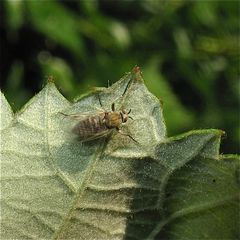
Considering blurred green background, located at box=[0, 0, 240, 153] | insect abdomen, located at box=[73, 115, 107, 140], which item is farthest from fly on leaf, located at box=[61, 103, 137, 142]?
blurred green background, located at box=[0, 0, 240, 153]

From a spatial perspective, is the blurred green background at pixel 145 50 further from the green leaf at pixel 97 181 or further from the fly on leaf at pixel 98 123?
the green leaf at pixel 97 181

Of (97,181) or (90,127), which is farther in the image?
(90,127)

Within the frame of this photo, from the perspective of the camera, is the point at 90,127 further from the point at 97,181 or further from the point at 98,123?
the point at 97,181

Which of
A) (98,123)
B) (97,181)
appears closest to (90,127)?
(98,123)

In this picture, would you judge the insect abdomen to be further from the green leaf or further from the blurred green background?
the blurred green background

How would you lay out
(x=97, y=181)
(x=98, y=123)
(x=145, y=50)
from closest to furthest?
(x=97, y=181) → (x=98, y=123) → (x=145, y=50)

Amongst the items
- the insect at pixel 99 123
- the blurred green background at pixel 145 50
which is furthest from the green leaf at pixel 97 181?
the blurred green background at pixel 145 50

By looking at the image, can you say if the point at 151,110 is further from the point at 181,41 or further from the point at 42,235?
the point at 181,41
